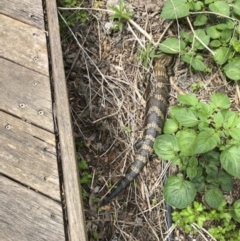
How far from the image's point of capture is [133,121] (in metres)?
3.41

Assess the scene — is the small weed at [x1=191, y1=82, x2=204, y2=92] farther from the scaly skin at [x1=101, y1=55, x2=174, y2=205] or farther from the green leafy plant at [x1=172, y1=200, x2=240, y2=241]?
the green leafy plant at [x1=172, y1=200, x2=240, y2=241]

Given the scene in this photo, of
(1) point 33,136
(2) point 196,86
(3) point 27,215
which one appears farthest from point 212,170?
(3) point 27,215

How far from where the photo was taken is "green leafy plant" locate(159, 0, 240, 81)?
3391 millimetres

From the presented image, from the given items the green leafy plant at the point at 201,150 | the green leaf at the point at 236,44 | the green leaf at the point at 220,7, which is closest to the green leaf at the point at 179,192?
the green leafy plant at the point at 201,150

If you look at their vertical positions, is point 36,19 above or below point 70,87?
above

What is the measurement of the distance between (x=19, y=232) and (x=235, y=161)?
141 centimetres

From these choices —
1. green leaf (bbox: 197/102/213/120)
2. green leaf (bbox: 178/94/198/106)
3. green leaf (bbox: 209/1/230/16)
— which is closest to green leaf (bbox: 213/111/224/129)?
green leaf (bbox: 197/102/213/120)

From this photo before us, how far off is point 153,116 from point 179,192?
815 mm

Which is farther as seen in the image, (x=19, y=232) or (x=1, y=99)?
(x=1, y=99)

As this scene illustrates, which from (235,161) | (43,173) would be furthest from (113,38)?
(43,173)

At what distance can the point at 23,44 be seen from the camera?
8.14 ft

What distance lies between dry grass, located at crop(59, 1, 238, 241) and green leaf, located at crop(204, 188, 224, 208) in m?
0.30

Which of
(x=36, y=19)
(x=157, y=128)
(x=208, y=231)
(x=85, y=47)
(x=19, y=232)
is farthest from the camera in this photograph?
(x=85, y=47)

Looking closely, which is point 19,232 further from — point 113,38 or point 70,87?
point 113,38
